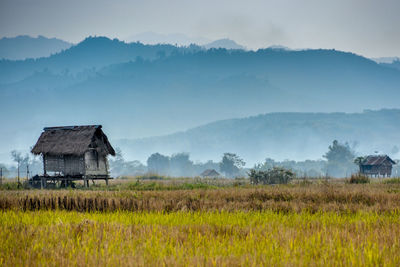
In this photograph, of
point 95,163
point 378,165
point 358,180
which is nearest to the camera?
point 358,180

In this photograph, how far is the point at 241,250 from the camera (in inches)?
266

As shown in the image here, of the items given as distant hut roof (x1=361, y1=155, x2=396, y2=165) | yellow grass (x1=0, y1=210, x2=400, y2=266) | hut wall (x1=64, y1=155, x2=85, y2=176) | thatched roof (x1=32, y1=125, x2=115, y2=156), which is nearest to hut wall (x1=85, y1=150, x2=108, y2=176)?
hut wall (x1=64, y1=155, x2=85, y2=176)

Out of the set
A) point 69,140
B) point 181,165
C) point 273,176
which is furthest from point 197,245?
point 181,165

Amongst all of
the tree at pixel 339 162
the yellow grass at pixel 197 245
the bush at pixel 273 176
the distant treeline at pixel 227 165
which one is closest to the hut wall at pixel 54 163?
the bush at pixel 273 176

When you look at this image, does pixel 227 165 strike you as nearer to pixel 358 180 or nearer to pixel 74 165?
pixel 74 165

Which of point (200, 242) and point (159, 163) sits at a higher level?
point (159, 163)

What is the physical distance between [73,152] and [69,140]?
5.99 ft

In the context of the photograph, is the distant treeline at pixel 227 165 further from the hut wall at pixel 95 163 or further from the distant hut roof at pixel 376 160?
the hut wall at pixel 95 163

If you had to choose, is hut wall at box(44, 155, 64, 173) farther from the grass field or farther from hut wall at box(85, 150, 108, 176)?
the grass field

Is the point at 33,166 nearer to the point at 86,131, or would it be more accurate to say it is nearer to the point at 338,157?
the point at 338,157

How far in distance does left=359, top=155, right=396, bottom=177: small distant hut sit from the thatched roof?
1843 inches

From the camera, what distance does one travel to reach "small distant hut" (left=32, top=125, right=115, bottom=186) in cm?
3600

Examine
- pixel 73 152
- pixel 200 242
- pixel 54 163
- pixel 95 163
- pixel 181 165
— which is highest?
pixel 73 152

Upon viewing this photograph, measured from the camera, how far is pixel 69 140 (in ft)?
121
